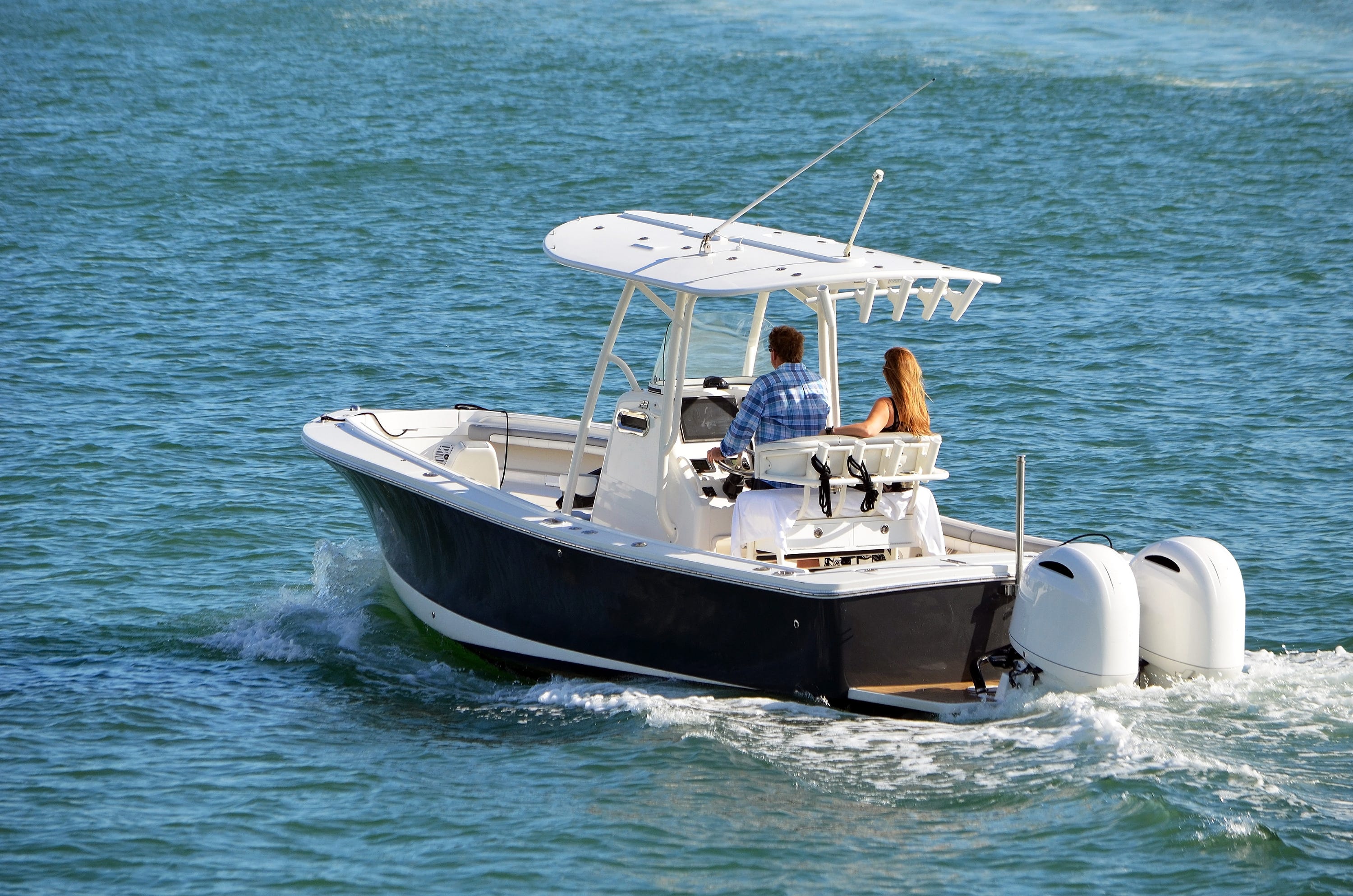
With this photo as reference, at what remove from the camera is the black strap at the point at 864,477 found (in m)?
7.08

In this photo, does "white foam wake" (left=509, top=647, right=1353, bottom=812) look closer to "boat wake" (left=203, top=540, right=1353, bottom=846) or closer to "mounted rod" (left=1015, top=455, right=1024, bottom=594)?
"boat wake" (left=203, top=540, right=1353, bottom=846)

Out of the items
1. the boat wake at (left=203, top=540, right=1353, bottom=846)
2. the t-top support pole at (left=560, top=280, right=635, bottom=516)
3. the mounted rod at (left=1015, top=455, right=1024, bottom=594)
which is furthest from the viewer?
the t-top support pole at (left=560, top=280, right=635, bottom=516)

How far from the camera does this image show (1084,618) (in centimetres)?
639

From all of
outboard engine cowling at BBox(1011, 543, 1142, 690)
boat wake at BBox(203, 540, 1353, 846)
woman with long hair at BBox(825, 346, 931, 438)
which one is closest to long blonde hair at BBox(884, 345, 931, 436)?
woman with long hair at BBox(825, 346, 931, 438)

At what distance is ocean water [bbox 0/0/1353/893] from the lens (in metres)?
6.21

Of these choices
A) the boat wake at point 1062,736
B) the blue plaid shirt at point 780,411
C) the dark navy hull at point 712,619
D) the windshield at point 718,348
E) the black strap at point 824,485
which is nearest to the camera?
the boat wake at point 1062,736

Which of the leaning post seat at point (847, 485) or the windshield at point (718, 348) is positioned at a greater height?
the windshield at point (718, 348)

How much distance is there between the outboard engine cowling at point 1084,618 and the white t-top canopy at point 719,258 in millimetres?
1342

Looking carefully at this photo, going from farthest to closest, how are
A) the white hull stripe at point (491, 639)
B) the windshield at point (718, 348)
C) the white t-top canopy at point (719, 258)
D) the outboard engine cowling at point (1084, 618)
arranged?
1. the windshield at point (718, 348)
2. the white hull stripe at point (491, 639)
3. the white t-top canopy at point (719, 258)
4. the outboard engine cowling at point (1084, 618)

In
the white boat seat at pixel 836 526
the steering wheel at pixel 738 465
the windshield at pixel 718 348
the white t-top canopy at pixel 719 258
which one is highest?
the white t-top canopy at pixel 719 258

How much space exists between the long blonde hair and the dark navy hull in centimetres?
81

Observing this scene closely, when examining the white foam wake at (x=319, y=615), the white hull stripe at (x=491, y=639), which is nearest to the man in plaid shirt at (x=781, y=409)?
the white hull stripe at (x=491, y=639)

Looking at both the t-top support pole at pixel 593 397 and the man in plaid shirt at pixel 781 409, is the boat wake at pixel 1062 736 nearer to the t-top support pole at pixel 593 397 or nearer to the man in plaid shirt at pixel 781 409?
the t-top support pole at pixel 593 397

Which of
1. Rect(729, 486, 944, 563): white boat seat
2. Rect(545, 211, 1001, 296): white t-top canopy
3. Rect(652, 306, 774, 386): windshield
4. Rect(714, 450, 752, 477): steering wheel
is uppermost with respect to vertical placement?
Rect(545, 211, 1001, 296): white t-top canopy
